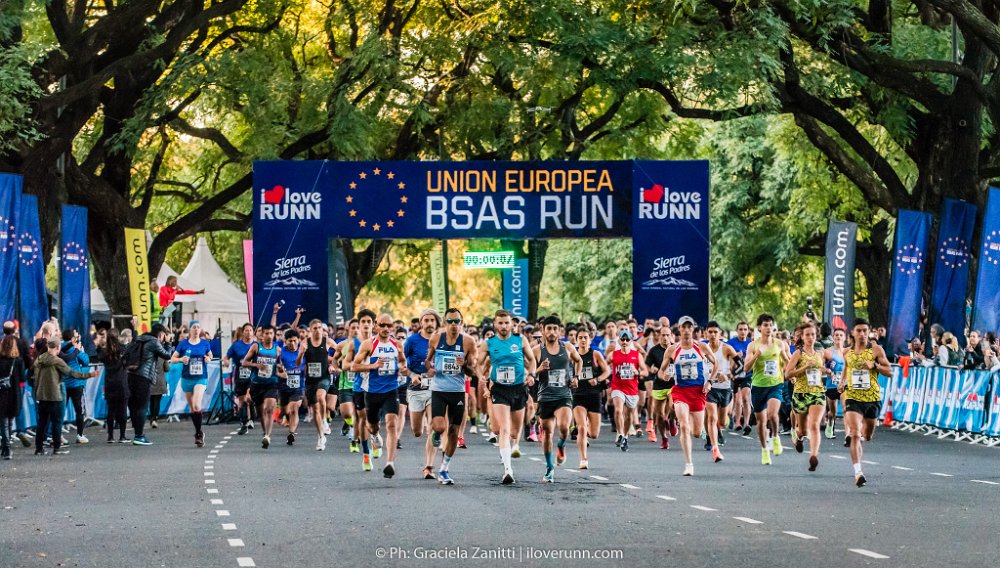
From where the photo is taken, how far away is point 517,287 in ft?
140

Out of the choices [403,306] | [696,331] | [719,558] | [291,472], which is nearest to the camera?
[719,558]

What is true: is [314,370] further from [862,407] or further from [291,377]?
[862,407]

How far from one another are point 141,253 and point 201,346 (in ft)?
18.4

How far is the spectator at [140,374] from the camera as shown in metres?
27.7

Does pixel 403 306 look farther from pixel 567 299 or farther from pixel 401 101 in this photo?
pixel 401 101

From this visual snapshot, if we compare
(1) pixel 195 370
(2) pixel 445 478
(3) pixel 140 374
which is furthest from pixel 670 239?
(2) pixel 445 478

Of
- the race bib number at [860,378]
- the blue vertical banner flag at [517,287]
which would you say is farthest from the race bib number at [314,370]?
the blue vertical banner flag at [517,287]

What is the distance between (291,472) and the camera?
68.5 feet

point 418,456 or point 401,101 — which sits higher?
point 401,101

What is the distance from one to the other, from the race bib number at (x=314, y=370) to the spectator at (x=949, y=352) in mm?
10477

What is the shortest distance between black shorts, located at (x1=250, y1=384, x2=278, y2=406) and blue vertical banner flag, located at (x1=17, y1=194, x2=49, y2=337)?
11.4ft

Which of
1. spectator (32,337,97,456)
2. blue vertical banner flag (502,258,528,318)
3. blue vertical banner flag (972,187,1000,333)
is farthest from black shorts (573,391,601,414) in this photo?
blue vertical banner flag (502,258,528,318)

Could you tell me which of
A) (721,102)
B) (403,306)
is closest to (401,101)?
(721,102)

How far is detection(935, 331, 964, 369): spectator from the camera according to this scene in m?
30.0
